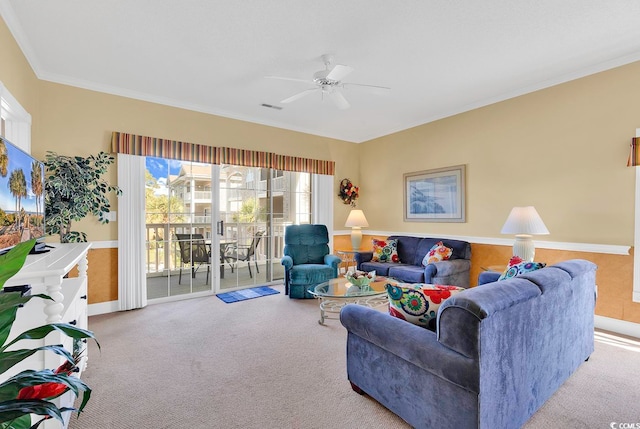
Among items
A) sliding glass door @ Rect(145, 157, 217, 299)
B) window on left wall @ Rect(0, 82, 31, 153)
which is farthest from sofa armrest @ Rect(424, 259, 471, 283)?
window on left wall @ Rect(0, 82, 31, 153)

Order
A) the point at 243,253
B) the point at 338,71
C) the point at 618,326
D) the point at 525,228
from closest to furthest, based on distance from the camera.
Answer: the point at 338,71 < the point at 618,326 < the point at 525,228 < the point at 243,253

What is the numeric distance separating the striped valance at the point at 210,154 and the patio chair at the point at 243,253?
3.99ft

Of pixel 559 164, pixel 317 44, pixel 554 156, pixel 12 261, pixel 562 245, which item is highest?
pixel 317 44

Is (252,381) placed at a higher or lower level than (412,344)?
lower

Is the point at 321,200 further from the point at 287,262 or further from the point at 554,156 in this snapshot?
the point at 554,156

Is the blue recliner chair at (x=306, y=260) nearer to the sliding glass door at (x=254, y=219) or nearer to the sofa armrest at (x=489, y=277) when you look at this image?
the sliding glass door at (x=254, y=219)

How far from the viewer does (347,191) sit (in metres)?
6.19

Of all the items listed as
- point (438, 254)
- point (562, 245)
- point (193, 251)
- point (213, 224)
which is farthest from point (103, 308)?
point (562, 245)

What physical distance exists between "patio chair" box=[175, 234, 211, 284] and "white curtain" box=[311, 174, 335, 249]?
6.72 ft

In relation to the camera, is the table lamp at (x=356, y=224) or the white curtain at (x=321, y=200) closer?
the table lamp at (x=356, y=224)

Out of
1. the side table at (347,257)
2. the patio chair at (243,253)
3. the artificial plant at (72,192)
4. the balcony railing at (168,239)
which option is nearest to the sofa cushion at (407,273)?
the side table at (347,257)

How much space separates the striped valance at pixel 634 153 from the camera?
3105mm

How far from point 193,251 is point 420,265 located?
3.38m

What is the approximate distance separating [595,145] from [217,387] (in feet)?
14.3
